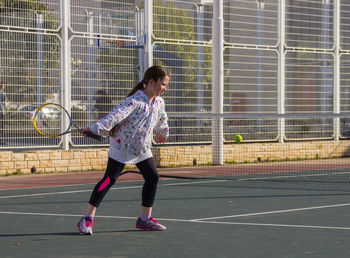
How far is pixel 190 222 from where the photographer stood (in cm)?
933

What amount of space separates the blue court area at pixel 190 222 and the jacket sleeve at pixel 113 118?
1.08 metres

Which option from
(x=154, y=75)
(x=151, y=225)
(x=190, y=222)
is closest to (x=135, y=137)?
(x=154, y=75)

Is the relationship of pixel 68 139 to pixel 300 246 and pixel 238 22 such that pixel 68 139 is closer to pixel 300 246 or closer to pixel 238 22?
pixel 238 22

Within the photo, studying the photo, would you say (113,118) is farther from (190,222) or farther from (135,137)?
(190,222)

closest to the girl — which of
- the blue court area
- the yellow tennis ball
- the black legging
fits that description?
the black legging

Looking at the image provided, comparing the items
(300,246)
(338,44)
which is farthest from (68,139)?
(300,246)

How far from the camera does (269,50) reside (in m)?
20.2

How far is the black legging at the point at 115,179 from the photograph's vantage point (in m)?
8.46

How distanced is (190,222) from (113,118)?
1.85 meters

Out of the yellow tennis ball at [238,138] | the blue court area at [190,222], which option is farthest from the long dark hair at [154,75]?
the yellow tennis ball at [238,138]

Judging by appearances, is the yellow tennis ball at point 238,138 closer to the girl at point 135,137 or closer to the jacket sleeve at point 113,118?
the girl at point 135,137

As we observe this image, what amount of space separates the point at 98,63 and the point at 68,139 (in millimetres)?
1711

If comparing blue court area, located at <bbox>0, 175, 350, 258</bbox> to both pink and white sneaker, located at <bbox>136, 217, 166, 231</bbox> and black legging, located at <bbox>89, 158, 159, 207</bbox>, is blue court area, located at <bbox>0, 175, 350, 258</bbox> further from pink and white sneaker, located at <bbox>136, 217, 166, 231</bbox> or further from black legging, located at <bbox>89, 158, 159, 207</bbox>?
black legging, located at <bbox>89, 158, 159, 207</bbox>

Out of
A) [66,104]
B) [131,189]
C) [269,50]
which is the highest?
[269,50]
